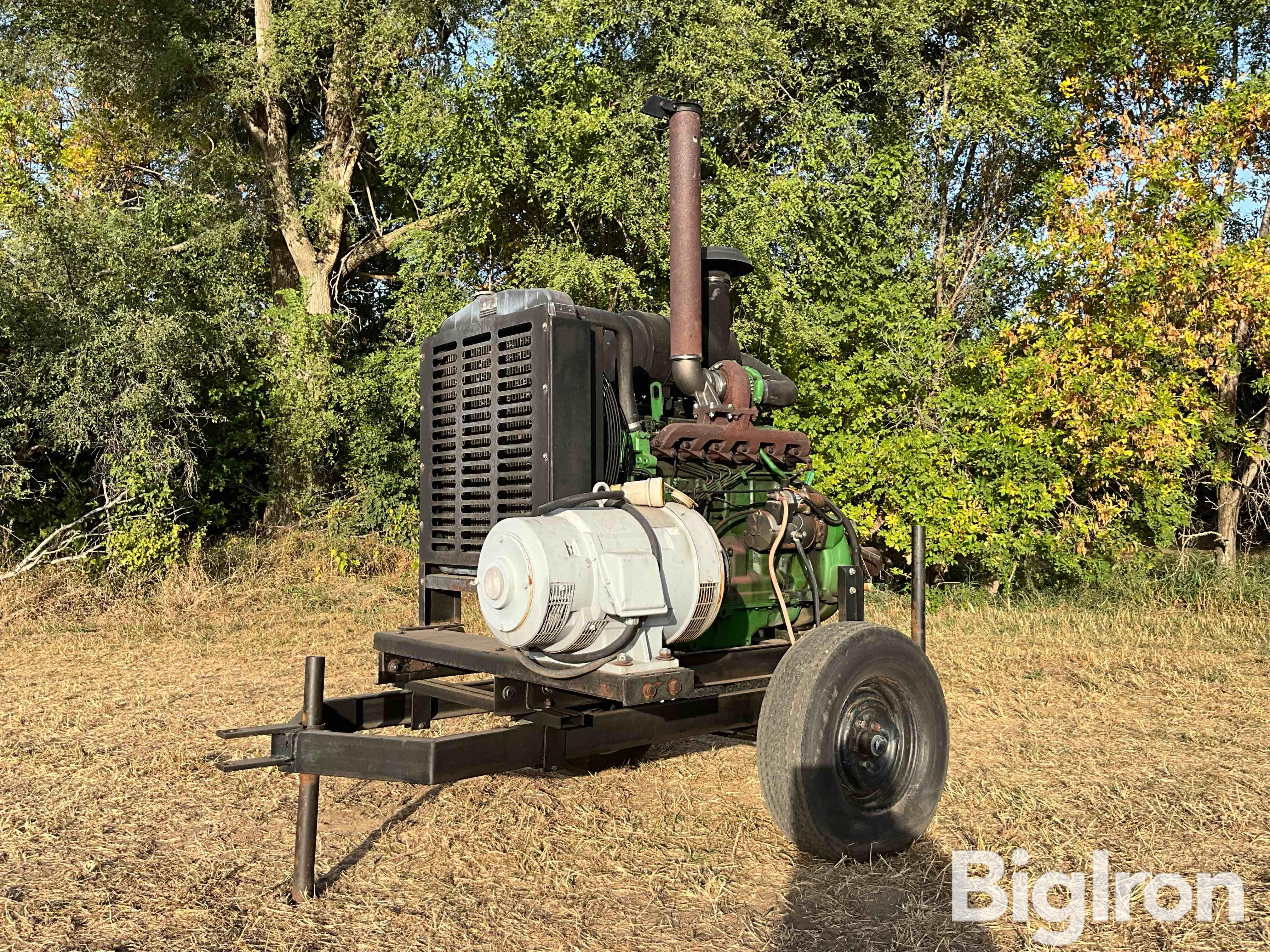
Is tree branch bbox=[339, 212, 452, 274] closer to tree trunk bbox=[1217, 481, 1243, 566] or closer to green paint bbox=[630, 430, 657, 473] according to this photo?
green paint bbox=[630, 430, 657, 473]

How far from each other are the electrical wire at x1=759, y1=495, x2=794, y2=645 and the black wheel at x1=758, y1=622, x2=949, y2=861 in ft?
0.61

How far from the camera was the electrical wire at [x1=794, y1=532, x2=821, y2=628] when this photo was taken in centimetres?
398

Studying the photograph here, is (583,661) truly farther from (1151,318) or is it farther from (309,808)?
(1151,318)

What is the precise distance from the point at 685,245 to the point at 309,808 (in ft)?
7.87

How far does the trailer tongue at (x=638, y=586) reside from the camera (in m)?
3.14

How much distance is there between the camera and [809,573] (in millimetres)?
3973

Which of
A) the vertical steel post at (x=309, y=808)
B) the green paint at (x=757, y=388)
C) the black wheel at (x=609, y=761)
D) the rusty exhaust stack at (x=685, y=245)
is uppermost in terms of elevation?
the rusty exhaust stack at (x=685, y=245)

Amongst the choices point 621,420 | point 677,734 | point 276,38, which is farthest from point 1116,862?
point 276,38

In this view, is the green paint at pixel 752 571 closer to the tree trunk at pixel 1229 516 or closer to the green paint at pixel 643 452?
the green paint at pixel 643 452

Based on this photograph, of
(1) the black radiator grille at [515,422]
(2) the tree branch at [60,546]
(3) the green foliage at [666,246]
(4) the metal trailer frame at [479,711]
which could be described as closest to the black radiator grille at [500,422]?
(1) the black radiator grille at [515,422]

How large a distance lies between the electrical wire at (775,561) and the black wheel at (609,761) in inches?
46.6

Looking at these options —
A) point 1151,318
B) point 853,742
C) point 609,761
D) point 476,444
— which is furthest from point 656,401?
point 1151,318

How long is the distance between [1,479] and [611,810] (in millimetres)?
7183

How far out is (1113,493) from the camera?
35.4ft
